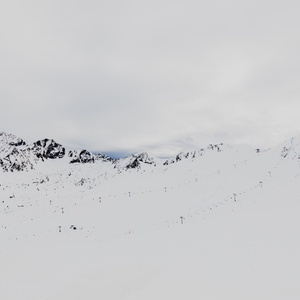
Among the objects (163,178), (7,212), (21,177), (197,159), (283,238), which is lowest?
(283,238)

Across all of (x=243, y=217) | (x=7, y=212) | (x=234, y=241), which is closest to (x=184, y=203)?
(x=243, y=217)

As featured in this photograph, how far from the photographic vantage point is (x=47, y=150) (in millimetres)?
197250

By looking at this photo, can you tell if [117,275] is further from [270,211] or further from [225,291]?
[270,211]

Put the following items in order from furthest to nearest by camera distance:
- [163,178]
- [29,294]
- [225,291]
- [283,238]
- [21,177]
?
[21,177]
[163,178]
[283,238]
[29,294]
[225,291]

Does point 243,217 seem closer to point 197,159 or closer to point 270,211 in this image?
point 270,211

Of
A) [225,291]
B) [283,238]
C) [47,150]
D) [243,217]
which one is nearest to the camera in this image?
[225,291]

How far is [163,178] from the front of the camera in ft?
150

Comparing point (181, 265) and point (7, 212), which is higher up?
point (7, 212)

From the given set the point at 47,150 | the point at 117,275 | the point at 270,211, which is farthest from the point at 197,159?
the point at 47,150

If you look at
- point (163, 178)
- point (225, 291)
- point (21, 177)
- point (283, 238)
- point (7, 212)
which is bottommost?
point (225, 291)

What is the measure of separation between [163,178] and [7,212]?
893 inches

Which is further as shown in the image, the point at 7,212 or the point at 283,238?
the point at 7,212

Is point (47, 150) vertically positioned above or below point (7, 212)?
above

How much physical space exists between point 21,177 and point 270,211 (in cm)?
12104
